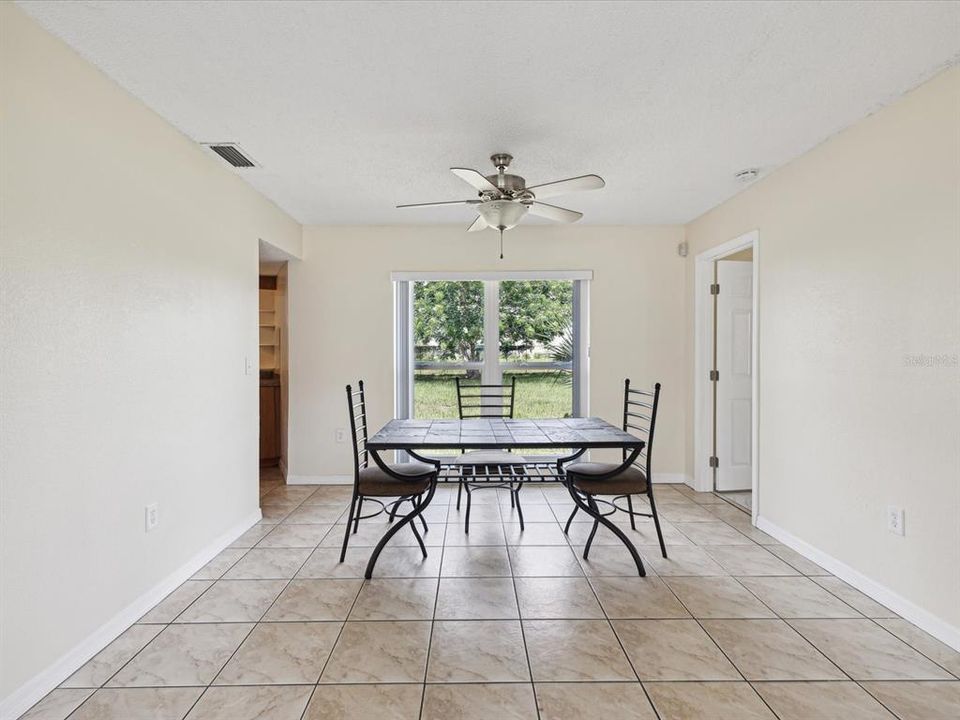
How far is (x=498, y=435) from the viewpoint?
304 cm

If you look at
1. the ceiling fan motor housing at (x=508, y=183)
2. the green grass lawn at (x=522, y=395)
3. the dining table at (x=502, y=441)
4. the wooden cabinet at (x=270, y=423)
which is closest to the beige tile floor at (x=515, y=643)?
the dining table at (x=502, y=441)

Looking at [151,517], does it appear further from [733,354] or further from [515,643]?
[733,354]

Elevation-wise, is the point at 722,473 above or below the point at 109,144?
below

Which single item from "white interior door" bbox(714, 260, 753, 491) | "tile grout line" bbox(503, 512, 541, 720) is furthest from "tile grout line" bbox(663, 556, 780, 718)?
"white interior door" bbox(714, 260, 753, 491)

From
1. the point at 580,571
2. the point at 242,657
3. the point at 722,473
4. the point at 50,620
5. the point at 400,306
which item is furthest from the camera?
the point at 400,306

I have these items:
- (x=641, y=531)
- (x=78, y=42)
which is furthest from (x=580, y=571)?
(x=78, y=42)

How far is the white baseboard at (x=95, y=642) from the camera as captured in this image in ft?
5.52

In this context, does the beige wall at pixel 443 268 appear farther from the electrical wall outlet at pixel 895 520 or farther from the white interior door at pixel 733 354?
the electrical wall outlet at pixel 895 520

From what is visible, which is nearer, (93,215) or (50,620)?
(50,620)

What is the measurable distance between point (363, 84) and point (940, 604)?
313 cm

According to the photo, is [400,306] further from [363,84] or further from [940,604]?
[940,604]

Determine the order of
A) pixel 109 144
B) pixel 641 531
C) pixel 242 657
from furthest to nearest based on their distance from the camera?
pixel 641 531, pixel 109 144, pixel 242 657

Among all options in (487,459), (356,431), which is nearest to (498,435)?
(487,459)

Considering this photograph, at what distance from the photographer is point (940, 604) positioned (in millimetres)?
2100
